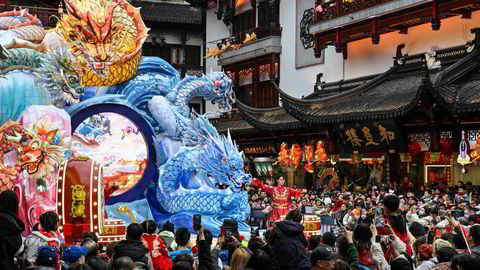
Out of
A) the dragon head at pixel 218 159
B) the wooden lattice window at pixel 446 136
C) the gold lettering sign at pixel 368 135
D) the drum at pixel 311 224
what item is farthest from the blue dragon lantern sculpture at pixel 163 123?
the gold lettering sign at pixel 368 135

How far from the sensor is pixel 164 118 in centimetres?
1775

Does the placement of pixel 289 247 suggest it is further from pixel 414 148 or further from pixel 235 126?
pixel 235 126

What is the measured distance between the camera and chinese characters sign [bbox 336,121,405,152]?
22.8 meters

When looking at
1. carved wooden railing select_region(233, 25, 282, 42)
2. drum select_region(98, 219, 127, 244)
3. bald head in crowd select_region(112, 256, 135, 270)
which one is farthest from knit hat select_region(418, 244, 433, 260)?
carved wooden railing select_region(233, 25, 282, 42)

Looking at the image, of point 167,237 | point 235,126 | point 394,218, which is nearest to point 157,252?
point 167,237

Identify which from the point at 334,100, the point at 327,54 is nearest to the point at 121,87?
the point at 334,100

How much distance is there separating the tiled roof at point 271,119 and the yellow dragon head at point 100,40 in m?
11.2

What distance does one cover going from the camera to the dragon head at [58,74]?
15211 mm

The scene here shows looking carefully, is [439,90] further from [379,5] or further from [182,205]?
[182,205]

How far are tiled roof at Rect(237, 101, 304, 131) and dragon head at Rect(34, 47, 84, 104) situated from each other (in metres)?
13.8

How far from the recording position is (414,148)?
74.2 feet

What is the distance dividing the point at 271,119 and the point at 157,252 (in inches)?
891

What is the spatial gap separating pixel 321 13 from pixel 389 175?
642 centimetres

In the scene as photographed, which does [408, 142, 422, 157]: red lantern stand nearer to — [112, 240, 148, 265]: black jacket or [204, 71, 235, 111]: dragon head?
[204, 71, 235, 111]: dragon head
